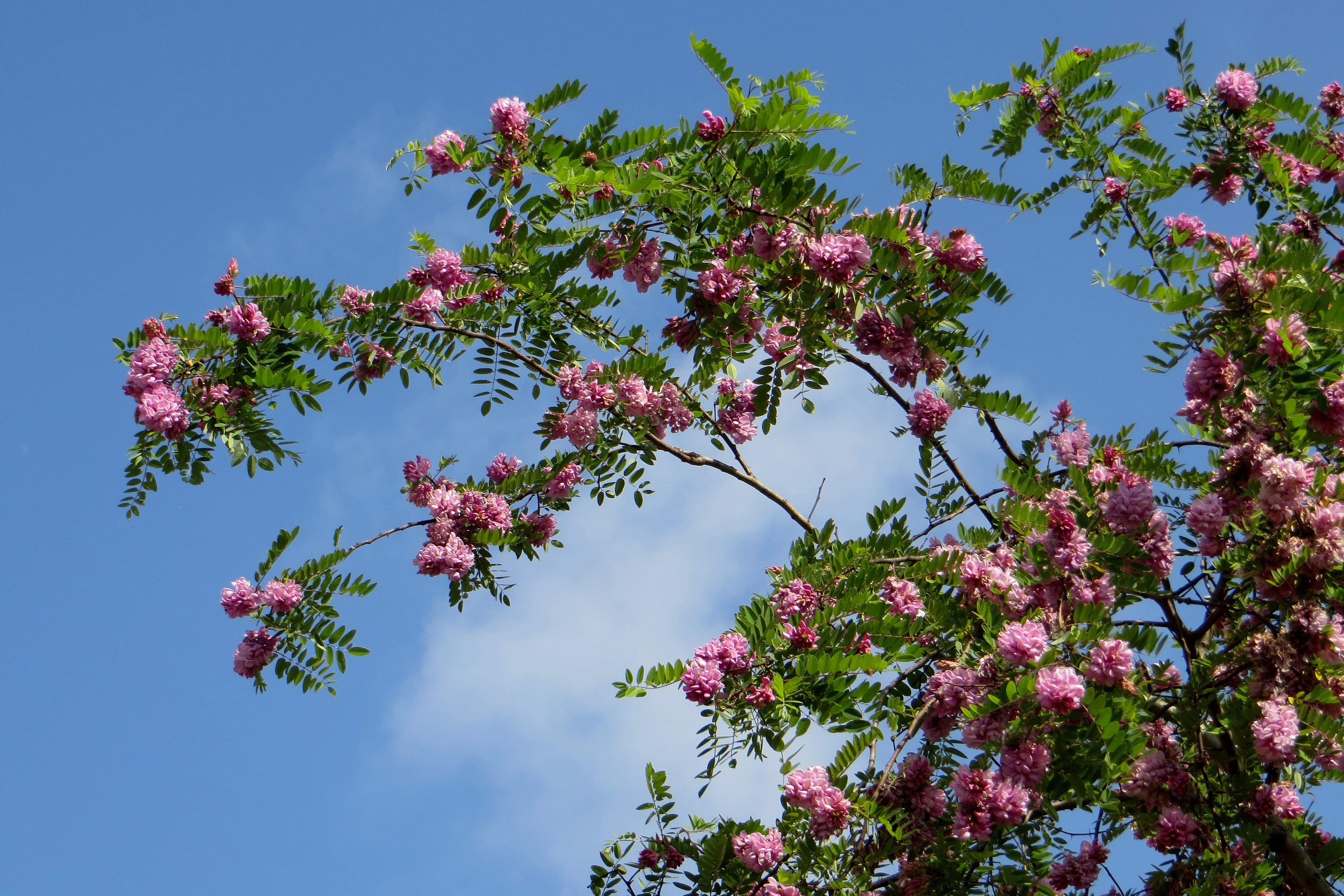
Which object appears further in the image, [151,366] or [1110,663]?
[151,366]

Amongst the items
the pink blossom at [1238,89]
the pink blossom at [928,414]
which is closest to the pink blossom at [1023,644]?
the pink blossom at [928,414]

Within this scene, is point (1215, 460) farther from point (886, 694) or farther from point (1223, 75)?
point (1223, 75)

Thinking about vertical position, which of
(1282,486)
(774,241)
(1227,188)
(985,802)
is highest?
(1227,188)

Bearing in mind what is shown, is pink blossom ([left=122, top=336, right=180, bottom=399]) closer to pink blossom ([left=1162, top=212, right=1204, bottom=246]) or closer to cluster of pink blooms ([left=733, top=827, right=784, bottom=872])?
cluster of pink blooms ([left=733, top=827, right=784, bottom=872])

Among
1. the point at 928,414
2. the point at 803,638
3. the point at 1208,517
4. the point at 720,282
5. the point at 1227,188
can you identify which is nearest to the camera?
the point at 1208,517

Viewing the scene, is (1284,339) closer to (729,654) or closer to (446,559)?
(729,654)

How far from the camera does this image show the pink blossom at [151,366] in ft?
16.9

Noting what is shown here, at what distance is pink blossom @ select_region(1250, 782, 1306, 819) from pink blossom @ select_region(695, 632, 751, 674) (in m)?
2.05

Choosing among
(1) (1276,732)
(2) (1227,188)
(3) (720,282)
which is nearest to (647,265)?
(3) (720,282)

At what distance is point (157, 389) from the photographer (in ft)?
17.0

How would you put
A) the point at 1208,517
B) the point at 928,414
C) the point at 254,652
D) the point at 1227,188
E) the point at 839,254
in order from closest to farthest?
the point at 1208,517 < the point at 839,254 < the point at 928,414 < the point at 254,652 < the point at 1227,188

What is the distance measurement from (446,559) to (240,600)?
1.12 metres

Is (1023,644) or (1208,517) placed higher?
(1208,517)

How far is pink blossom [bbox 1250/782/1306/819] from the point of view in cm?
417
